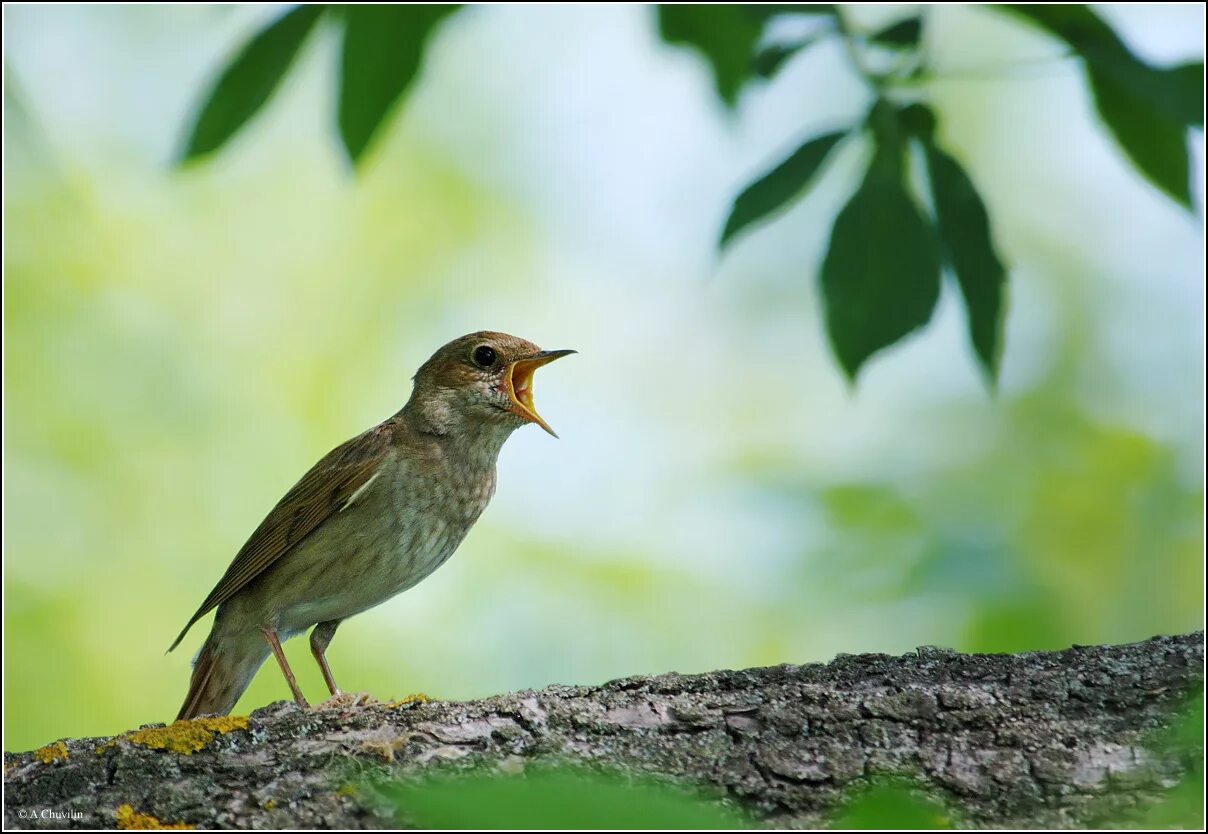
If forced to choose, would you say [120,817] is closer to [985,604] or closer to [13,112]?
[13,112]

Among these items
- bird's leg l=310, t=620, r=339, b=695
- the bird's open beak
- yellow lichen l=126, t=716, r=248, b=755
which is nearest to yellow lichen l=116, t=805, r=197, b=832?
yellow lichen l=126, t=716, r=248, b=755

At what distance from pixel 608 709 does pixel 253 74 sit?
2068 millimetres

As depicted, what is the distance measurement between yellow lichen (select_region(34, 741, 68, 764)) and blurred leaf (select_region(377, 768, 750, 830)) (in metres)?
2.59

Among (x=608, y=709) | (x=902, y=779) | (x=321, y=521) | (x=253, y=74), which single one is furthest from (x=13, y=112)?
(x=321, y=521)

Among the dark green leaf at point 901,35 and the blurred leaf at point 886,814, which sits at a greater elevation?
the dark green leaf at point 901,35

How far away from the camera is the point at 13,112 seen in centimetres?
242

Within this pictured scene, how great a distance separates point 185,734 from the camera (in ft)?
11.6

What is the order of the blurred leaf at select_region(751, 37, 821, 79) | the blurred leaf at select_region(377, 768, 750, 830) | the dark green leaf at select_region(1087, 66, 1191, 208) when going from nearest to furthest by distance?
1. the blurred leaf at select_region(377, 768, 750, 830)
2. the dark green leaf at select_region(1087, 66, 1191, 208)
3. the blurred leaf at select_region(751, 37, 821, 79)

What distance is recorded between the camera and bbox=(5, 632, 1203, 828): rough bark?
3.05 metres

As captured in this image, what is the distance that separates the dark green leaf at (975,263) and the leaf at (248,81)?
1.69 m

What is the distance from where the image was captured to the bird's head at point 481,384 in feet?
20.4

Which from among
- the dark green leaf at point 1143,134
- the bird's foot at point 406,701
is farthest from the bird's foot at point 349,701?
the dark green leaf at point 1143,134

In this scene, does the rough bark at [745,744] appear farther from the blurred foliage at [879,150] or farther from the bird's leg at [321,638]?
the bird's leg at [321,638]

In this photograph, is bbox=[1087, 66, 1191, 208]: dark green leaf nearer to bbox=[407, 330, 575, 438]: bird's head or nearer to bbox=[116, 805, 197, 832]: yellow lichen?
bbox=[116, 805, 197, 832]: yellow lichen
